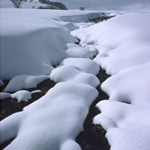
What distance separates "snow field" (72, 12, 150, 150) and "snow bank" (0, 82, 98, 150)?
319 mm

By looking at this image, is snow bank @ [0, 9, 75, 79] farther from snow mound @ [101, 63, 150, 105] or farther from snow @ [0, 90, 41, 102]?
snow mound @ [101, 63, 150, 105]

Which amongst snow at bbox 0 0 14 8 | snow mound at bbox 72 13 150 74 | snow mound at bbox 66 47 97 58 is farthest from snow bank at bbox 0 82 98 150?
snow at bbox 0 0 14 8

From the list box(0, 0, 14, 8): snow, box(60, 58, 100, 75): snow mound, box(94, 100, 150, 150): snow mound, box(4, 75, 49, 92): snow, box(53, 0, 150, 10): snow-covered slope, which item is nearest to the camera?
box(94, 100, 150, 150): snow mound

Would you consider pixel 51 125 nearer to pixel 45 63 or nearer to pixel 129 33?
pixel 45 63

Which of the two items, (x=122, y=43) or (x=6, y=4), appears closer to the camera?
(x=122, y=43)

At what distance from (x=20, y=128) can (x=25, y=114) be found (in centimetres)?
23

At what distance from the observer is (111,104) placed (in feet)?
7.98

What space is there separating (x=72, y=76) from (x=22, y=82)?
0.92 metres

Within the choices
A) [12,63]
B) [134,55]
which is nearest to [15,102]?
[12,63]

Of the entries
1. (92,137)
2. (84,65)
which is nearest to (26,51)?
(84,65)

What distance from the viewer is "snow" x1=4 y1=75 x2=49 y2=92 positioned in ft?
9.41

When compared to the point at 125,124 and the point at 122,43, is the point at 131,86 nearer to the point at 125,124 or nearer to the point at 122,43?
the point at 125,124

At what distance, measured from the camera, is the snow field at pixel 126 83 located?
1.90 meters

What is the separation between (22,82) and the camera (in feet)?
9.74
